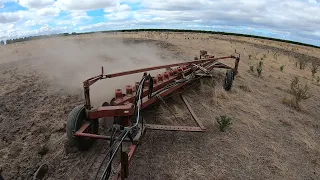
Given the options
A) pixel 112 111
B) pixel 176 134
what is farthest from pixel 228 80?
pixel 112 111

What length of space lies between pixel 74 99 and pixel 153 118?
2.09 metres

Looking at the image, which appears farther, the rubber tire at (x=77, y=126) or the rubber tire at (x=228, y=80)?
the rubber tire at (x=228, y=80)

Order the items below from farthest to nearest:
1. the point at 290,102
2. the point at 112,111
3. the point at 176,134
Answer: the point at 290,102 → the point at 176,134 → the point at 112,111

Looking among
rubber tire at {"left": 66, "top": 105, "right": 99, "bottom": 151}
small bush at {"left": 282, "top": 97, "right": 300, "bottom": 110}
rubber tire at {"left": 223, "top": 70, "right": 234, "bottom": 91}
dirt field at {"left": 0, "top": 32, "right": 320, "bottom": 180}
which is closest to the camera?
rubber tire at {"left": 66, "top": 105, "right": 99, "bottom": 151}

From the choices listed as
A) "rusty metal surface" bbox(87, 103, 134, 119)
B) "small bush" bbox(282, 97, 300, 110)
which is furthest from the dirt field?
"rusty metal surface" bbox(87, 103, 134, 119)

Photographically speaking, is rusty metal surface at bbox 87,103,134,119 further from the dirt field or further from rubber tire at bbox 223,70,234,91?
rubber tire at bbox 223,70,234,91

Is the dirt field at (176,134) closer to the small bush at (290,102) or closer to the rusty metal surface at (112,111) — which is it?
the small bush at (290,102)

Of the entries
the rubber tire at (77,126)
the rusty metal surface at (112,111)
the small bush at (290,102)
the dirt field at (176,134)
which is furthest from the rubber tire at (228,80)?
the rubber tire at (77,126)

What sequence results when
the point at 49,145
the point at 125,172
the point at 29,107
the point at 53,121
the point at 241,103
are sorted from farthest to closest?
1. the point at 241,103
2. the point at 29,107
3. the point at 53,121
4. the point at 49,145
5. the point at 125,172

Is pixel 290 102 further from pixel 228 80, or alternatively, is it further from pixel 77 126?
pixel 77 126

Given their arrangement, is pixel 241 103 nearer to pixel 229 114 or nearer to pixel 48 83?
pixel 229 114

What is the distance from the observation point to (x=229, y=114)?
22.9 feet

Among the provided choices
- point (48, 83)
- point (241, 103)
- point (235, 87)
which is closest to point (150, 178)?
point (241, 103)

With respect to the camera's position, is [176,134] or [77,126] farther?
[176,134]
